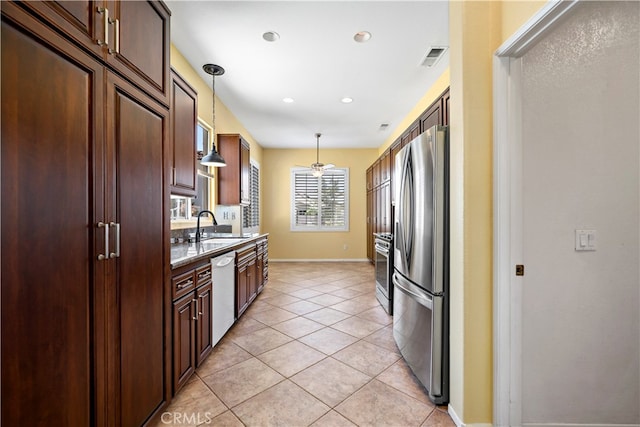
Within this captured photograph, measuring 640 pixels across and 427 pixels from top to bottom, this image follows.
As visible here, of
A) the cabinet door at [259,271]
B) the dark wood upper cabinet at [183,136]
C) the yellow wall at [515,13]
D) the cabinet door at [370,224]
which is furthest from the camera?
the cabinet door at [370,224]

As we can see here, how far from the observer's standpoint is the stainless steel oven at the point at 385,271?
3258mm

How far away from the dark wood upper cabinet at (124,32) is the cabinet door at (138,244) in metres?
0.10

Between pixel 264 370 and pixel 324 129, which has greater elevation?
pixel 324 129

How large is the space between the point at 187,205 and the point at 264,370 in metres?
2.13

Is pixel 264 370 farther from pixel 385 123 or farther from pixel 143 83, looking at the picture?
pixel 385 123

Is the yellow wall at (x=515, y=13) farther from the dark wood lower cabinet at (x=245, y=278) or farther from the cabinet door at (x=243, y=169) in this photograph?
the cabinet door at (x=243, y=169)

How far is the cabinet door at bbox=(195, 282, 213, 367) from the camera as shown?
207cm

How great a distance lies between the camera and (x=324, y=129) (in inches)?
220

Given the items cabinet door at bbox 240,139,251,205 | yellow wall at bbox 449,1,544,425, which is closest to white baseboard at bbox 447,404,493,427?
yellow wall at bbox 449,1,544,425

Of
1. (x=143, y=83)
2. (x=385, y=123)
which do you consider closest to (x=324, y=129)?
(x=385, y=123)

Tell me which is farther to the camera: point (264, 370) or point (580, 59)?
point (264, 370)

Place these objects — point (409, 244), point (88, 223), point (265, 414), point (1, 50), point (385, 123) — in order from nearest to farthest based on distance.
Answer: point (1, 50) < point (88, 223) < point (265, 414) < point (409, 244) < point (385, 123)

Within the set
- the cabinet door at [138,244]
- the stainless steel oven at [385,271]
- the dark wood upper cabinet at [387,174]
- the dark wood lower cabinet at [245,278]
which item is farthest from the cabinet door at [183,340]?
the dark wood upper cabinet at [387,174]

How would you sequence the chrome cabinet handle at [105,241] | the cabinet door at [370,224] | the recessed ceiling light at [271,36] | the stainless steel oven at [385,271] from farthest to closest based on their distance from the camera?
the cabinet door at [370,224] < the stainless steel oven at [385,271] < the recessed ceiling light at [271,36] < the chrome cabinet handle at [105,241]
